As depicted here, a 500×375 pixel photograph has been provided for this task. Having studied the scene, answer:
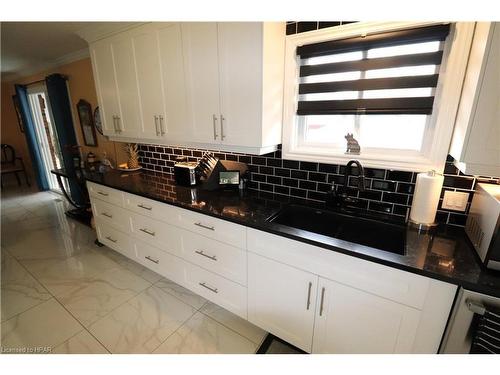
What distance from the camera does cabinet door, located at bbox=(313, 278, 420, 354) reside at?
1067 mm

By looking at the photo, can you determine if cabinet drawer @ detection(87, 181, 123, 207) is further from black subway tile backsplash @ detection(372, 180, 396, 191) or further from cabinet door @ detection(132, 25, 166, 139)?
black subway tile backsplash @ detection(372, 180, 396, 191)

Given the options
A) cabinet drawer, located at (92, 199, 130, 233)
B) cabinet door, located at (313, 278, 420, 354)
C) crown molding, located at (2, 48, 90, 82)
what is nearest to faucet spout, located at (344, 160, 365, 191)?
cabinet door, located at (313, 278, 420, 354)

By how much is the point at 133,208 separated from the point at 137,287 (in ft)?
2.45

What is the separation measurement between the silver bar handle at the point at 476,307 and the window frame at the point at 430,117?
74 cm

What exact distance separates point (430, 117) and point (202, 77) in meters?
1.49

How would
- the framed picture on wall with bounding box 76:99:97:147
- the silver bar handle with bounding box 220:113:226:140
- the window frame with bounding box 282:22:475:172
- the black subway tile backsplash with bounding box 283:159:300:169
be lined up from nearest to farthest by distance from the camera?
1. the window frame with bounding box 282:22:475:172
2. the silver bar handle with bounding box 220:113:226:140
3. the black subway tile backsplash with bounding box 283:159:300:169
4. the framed picture on wall with bounding box 76:99:97:147

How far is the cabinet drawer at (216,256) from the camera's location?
1.55 metres

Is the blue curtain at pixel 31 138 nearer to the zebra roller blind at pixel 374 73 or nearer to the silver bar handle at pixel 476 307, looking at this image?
the zebra roller blind at pixel 374 73

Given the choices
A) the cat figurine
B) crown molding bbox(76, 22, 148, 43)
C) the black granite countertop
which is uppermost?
crown molding bbox(76, 22, 148, 43)

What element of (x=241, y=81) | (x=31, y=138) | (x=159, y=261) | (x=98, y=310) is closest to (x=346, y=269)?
(x=241, y=81)

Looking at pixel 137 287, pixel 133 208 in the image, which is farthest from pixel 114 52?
pixel 137 287

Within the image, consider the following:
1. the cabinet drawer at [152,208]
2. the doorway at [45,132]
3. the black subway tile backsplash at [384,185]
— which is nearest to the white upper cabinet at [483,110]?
the black subway tile backsplash at [384,185]

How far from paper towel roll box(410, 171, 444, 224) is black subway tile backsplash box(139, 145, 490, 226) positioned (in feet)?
0.45

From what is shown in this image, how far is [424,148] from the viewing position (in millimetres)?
1355
